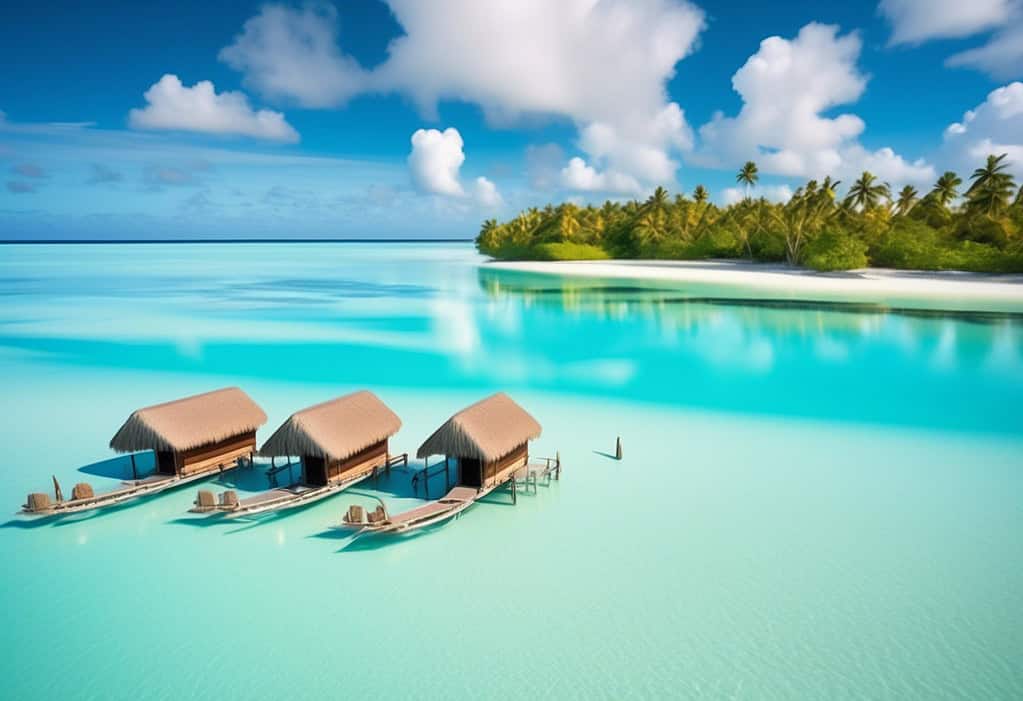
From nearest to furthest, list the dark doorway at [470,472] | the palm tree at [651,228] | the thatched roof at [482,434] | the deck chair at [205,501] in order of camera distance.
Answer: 1. the deck chair at [205,501]
2. the thatched roof at [482,434]
3. the dark doorway at [470,472]
4. the palm tree at [651,228]

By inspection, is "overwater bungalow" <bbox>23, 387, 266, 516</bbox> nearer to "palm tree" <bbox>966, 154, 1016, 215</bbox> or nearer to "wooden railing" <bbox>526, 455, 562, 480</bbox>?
"wooden railing" <bbox>526, 455, 562, 480</bbox>

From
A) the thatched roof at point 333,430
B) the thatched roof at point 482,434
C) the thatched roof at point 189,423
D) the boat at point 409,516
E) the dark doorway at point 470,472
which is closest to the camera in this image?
the boat at point 409,516

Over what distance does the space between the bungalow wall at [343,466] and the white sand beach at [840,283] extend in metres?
45.1

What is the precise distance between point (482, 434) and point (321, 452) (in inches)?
128

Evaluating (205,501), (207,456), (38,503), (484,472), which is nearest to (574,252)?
(207,456)

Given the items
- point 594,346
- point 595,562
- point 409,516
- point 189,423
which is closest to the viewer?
point 595,562

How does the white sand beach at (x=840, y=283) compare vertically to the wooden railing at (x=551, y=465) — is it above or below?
above

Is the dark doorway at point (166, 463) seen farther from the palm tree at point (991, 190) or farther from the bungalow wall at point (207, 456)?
the palm tree at point (991, 190)

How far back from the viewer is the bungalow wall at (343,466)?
13.6 meters

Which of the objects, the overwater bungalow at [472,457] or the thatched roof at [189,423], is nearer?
the overwater bungalow at [472,457]

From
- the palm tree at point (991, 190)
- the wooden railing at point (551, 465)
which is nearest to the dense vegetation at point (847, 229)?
the palm tree at point (991, 190)

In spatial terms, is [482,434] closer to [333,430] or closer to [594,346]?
[333,430]

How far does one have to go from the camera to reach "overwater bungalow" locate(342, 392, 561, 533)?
1207cm

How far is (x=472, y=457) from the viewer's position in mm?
13078
